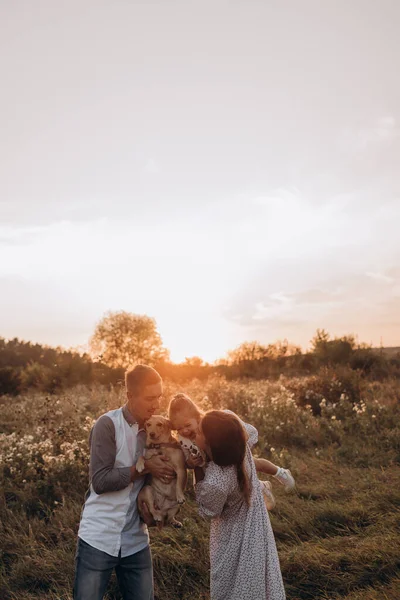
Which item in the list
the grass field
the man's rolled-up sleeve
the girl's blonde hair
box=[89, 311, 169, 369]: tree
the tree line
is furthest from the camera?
box=[89, 311, 169, 369]: tree

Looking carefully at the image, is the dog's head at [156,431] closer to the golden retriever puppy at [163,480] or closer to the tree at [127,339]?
the golden retriever puppy at [163,480]

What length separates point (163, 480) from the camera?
3355 millimetres

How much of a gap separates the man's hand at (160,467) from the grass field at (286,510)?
7.48ft

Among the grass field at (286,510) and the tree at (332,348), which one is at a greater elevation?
the tree at (332,348)

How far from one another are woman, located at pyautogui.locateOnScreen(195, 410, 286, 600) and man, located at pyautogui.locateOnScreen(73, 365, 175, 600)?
289 mm

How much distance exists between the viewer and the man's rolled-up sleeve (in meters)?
3.18

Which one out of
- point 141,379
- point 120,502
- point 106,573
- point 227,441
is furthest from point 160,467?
point 106,573

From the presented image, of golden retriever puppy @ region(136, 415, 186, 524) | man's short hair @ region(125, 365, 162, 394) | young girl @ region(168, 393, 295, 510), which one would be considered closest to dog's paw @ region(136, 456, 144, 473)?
golden retriever puppy @ region(136, 415, 186, 524)

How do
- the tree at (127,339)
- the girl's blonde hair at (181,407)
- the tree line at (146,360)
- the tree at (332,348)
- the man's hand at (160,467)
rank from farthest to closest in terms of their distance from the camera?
the tree at (127,339), the tree at (332,348), the tree line at (146,360), the girl's blonde hair at (181,407), the man's hand at (160,467)

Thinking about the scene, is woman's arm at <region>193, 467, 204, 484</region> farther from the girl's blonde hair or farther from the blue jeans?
the blue jeans

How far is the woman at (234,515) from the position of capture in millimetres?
3262

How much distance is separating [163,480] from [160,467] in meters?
0.10

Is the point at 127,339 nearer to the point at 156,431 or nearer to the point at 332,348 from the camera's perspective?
the point at 332,348

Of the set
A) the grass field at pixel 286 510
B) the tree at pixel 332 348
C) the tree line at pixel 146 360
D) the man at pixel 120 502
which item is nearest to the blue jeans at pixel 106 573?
the man at pixel 120 502
